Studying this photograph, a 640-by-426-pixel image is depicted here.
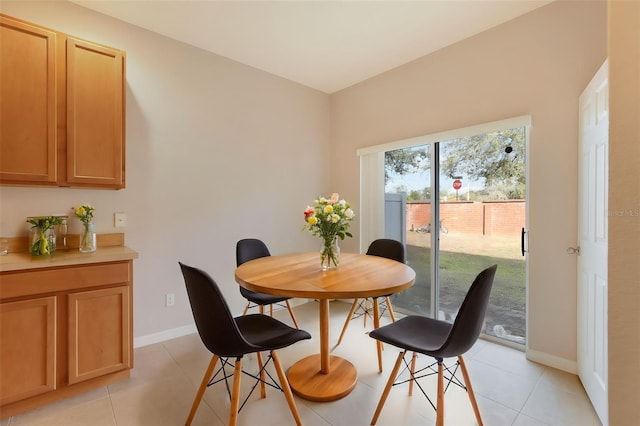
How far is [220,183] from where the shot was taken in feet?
9.64

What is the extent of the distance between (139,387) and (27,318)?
2.53 feet

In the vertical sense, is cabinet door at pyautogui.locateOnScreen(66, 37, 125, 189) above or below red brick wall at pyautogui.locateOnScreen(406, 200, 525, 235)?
above

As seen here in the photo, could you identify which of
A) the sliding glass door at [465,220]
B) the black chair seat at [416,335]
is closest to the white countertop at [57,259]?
the black chair seat at [416,335]

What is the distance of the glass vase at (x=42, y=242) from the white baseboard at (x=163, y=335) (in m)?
1.01

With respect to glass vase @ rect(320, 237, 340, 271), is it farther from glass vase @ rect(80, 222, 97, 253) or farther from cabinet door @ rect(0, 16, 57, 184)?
cabinet door @ rect(0, 16, 57, 184)

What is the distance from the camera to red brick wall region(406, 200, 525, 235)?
2.46 meters

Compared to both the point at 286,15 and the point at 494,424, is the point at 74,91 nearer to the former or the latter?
the point at 286,15

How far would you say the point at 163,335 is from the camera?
257 cm

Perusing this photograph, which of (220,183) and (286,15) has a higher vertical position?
(286,15)

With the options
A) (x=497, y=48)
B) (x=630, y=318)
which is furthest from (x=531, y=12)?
(x=630, y=318)

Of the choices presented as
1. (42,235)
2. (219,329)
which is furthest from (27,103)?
(219,329)

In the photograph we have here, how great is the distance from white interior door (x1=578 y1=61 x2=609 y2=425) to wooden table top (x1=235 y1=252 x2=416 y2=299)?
1050mm

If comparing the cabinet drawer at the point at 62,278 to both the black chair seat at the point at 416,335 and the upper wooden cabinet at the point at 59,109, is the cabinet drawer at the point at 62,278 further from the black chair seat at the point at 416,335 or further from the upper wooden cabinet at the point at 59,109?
the black chair seat at the point at 416,335

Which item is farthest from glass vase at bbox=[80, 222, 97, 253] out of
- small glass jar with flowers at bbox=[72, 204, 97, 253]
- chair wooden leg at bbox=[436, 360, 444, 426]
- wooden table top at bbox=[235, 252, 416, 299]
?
chair wooden leg at bbox=[436, 360, 444, 426]
